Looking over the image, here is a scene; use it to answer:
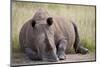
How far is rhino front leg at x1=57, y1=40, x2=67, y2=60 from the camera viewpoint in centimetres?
261

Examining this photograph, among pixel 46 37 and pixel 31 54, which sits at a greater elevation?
pixel 46 37

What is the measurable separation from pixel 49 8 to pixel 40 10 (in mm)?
114

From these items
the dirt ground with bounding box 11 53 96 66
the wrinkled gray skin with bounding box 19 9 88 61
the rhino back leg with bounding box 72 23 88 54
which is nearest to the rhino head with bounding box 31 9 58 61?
the wrinkled gray skin with bounding box 19 9 88 61

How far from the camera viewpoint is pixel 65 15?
8.74 ft

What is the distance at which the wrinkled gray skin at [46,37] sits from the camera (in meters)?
2.48

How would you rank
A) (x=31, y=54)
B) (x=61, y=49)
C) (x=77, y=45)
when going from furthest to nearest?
(x=77, y=45) → (x=61, y=49) → (x=31, y=54)

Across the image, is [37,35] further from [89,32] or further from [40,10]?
[89,32]

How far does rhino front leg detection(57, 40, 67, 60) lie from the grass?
261 mm

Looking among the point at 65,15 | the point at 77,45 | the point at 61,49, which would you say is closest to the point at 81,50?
the point at 77,45

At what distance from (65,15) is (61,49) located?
0.41 metres

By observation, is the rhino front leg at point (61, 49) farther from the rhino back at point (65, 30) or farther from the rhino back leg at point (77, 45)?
the rhino back leg at point (77, 45)

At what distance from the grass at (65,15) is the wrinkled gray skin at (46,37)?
0.06 meters

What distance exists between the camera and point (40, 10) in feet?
8.32

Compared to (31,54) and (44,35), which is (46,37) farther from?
(31,54)
